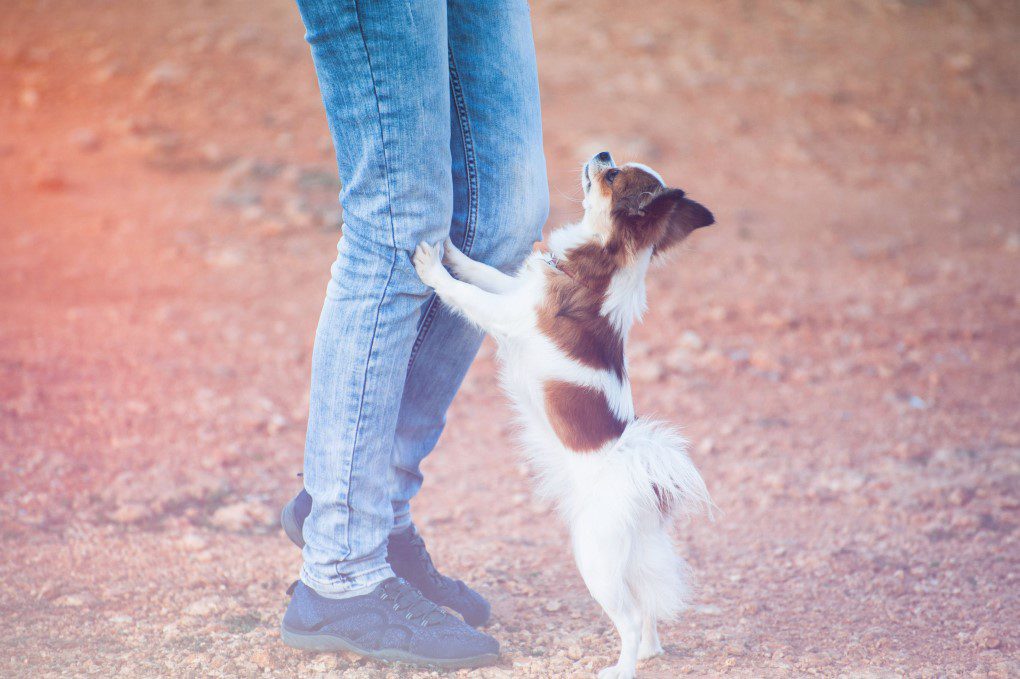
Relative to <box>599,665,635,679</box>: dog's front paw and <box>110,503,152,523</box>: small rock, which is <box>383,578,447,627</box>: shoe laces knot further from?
<box>110,503,152,523</box>: small rock

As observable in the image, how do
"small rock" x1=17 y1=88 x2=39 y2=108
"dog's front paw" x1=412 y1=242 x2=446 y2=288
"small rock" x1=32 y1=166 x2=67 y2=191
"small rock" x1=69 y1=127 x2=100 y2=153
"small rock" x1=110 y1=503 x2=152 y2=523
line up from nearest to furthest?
1. "dog's front paw" x1=412 y1=242 x2=446 y2=288
2. "small rock" x1=110 y1=503 x2=152 y2=523
3. "small rock" x1=32 y1=166 x2=67 y2=191
4. "small rock" x1=69 y1=127 x2=100 y2=153
5. "small rock" x1=17 y1=88 x2=39 y2=108

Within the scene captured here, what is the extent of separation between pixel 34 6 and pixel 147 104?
2.72 metres

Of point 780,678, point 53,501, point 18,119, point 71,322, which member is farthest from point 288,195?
point 780,678

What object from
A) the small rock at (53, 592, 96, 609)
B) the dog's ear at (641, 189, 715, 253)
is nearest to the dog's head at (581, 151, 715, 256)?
the dog's ear at (641, 189, 715, 253)

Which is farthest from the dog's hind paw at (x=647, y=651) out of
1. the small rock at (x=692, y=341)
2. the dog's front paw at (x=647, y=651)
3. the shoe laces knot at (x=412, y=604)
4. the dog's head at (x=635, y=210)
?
the small rock at (x=692, y=341)

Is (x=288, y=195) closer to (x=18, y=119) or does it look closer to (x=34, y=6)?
(x=18, y=119)

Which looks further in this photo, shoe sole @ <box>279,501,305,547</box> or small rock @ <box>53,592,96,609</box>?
small rock @ <box>53,592,96,609</box>

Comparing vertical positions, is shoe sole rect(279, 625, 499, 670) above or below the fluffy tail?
below

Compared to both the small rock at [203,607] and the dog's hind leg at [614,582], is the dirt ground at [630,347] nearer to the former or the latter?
the small rock at [203,607]

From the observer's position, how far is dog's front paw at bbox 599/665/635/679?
7.34 feet

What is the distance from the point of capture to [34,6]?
31.0 feet

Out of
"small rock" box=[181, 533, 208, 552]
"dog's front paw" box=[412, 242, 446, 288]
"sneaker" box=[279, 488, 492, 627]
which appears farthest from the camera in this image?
"small rock" box=[181, 533, 208, 552]

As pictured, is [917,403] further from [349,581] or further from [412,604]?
[349,581]

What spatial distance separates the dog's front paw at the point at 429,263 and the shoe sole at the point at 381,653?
865mm
